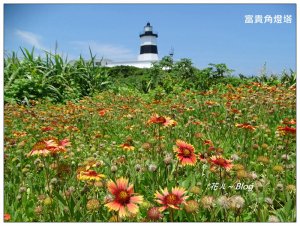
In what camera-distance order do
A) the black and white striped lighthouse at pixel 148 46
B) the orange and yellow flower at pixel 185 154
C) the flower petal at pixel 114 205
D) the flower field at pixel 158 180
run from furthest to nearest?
the black and white striped lighthouse at pixel 148 46, the orange and yellow flower at pixel 185 154, the flower field at pixel 158 180, the flower petal at pixel 114 205

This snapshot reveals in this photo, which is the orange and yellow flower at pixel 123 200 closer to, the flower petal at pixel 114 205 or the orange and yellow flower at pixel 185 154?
the flower petal at pixel 114 205

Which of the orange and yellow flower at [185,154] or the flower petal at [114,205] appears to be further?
the orange and yellow flower at [185,154]

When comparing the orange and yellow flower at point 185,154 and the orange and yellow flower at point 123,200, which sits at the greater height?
the orange and yellow flower at point 185,154

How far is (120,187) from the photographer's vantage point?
4.51 ft

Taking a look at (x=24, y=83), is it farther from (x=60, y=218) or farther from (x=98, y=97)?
(x=60, y=218)

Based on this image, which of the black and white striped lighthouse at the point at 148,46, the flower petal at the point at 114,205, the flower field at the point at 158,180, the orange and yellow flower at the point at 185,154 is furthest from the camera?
the black and white striped lighthouse at the point at 148,46

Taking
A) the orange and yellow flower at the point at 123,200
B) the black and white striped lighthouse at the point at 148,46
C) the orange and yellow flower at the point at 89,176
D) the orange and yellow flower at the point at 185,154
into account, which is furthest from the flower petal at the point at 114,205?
the black and white striped lighthouse at the point at 148,46

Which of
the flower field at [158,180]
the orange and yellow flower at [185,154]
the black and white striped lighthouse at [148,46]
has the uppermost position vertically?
the black and white striped lighthouse at [148,46]

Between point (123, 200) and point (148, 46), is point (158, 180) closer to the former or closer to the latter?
point (123, 200)

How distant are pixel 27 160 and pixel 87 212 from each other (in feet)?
3.94

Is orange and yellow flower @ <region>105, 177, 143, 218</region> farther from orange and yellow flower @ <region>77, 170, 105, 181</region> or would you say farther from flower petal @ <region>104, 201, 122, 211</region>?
orange and yellow flower @ <region>77, 170, 105, 181</region>

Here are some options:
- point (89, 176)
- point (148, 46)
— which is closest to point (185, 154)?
point (89, 176)

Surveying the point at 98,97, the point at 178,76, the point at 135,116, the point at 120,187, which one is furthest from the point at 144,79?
the point at 120,187

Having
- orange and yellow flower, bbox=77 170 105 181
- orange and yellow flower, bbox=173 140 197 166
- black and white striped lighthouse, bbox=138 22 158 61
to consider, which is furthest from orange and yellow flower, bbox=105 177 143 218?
black and white striped lighthouse, bbox=138 22 158 61
